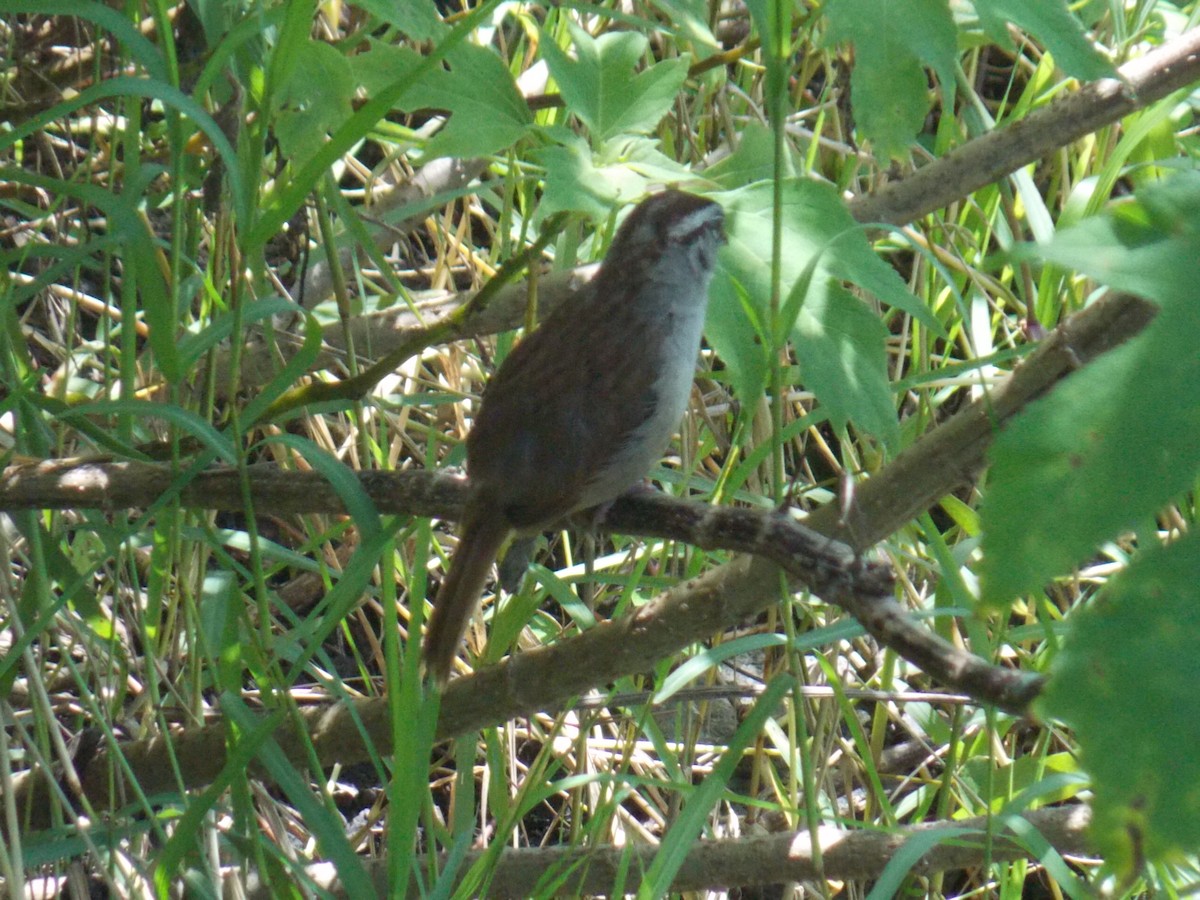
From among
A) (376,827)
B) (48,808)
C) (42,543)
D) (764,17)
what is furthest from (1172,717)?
(376,827)

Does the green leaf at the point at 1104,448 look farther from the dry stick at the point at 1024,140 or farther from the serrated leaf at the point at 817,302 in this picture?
the dry stick at the point at 1024,140

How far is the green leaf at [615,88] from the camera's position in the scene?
6.22 feet

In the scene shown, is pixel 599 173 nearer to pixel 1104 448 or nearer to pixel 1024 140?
pixel 1024 140

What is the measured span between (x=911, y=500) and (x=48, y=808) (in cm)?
188

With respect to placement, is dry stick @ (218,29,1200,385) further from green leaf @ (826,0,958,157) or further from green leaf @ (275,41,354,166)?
green leaf @ (826,0,958,157)

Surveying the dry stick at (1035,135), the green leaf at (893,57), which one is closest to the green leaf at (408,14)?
the green leaf at (893,57)

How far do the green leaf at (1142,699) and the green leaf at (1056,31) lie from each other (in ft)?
3.55

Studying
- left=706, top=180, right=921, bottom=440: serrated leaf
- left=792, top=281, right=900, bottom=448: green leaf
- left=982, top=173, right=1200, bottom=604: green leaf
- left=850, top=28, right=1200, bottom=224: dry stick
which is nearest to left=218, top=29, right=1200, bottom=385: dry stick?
left=850, top=28, right=1200, bottom=224: dry stick

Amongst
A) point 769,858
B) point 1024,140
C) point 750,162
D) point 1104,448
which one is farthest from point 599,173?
point 769,858

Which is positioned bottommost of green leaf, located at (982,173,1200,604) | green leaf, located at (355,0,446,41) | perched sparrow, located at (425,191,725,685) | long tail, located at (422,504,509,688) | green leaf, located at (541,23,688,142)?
long tail, located at (422,504,509,688)

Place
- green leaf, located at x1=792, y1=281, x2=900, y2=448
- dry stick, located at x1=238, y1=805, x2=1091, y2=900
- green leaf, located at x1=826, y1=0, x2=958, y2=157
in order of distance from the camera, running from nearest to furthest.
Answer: green leaf, located at x1=826, y1=0, x2=958, y2=157 → green leaf, located at x1=792, y1=281, x2=900, y2=448 → dry stick, located at x1=238, y1=805, x2=1091, y2=900

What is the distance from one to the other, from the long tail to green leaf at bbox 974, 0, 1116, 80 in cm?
125

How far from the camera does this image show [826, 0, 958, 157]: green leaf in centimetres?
140

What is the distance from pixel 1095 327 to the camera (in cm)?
190
